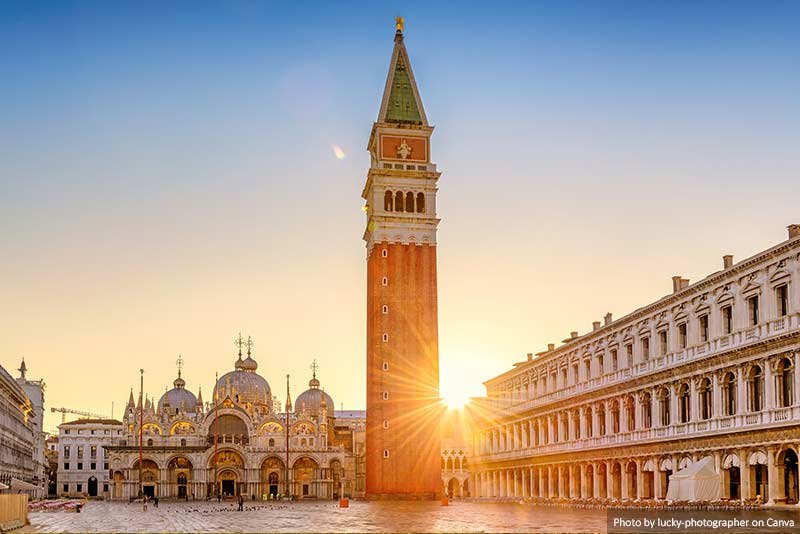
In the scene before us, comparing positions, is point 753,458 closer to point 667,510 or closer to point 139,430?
point 667,510

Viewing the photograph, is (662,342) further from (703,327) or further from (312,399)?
(312,399)

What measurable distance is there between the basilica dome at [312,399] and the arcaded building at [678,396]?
6007 cm

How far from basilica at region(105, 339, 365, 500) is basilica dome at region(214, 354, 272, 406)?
627 cm

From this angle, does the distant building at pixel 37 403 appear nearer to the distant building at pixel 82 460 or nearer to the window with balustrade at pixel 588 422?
the distant building at pixel 82 460

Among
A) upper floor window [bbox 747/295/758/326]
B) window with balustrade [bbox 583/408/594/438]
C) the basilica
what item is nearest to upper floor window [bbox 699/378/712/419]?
upper floor window [bbox 747/295/758/326]

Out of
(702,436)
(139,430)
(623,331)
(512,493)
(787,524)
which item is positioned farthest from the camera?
(139,430)

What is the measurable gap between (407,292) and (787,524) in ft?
182

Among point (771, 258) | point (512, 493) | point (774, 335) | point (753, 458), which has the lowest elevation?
point (512, 493)

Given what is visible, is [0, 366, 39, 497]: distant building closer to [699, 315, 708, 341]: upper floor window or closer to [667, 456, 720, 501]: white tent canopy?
[667, 456, 720, 501]: white tent canopy

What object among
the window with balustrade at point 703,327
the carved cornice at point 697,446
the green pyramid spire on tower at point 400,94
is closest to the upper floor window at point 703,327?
the window with balustrade at point 703,327

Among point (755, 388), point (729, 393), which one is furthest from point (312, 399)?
point (755, 388)

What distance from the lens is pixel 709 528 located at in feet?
103

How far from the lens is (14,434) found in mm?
88125

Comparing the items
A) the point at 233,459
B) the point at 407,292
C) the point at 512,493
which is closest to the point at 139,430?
the point at 233,459
